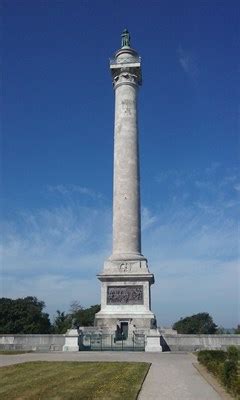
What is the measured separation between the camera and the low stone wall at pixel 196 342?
3072 cm

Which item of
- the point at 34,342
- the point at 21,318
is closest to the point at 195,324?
the point at 21,318

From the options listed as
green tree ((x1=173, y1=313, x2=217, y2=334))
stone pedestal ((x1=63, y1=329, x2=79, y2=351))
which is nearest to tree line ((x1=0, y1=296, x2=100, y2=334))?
green tree ((x1=173, y1=313, x2=217, y2=334))

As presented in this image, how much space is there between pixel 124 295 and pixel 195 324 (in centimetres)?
6396

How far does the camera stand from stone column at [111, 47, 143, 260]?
4062 centimetres

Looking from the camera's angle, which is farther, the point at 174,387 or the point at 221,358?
the point at 221,358

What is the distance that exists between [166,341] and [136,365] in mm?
12303

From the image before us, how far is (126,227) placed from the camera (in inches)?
1609

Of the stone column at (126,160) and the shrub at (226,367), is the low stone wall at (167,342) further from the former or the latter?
the shrub at (226,367)

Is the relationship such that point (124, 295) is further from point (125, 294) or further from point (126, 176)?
point (126, 176)

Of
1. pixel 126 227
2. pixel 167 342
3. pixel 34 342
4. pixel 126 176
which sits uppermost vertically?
pixel 126 176

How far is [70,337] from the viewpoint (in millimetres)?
29812

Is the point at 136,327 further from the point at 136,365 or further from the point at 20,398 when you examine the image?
the point at 20,398

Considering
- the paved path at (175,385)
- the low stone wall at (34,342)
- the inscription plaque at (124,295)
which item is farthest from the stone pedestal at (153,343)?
the paved path at (175,385)

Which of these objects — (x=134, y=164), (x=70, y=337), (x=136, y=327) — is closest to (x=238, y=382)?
(x=70, y=337)
